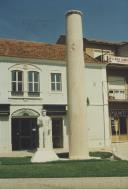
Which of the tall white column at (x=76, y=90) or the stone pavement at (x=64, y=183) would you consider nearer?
the stone pavement at (x=64, y=183)

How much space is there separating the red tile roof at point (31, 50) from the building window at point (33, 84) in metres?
1.34

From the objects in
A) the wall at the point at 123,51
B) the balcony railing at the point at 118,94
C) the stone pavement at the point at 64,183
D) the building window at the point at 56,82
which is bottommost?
the stone pavement at the point at 64,183

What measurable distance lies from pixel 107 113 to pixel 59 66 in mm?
5674

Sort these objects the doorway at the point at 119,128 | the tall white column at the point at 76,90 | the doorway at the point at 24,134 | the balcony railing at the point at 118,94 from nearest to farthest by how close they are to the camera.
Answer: the tall white column at the point at 76,90, the doorway at the point at 24,134, the doorway at the point at 119,128, the balcony railing at the point at 118,94

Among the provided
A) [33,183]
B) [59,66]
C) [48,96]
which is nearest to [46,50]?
[59,66]

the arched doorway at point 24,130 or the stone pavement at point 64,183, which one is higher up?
the arched doorway at point 24,130

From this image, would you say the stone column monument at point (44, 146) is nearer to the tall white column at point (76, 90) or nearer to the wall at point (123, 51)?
the tall white column at point (76, 90)

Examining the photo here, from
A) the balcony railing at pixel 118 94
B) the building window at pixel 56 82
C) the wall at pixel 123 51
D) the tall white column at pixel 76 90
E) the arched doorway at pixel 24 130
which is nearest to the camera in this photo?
the tall white column at pixel 76 90

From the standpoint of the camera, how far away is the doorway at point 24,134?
101 feet

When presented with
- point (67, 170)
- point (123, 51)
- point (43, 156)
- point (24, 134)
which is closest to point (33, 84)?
point (24, 134)

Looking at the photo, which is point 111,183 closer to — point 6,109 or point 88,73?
point 6,109

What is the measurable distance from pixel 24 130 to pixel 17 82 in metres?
3.77

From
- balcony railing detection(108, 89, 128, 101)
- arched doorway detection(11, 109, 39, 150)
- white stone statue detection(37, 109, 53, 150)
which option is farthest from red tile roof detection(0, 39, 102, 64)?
white stone statue detection(37, 109, 53, 150)

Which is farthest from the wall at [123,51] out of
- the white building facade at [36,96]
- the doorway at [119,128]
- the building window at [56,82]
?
the building window at [56,82]
